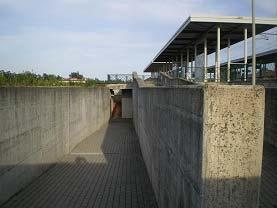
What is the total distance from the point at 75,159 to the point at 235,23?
11.5 meters

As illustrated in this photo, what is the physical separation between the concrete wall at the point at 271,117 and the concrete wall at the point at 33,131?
7.07 metres

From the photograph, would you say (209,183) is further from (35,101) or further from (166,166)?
(35,101)

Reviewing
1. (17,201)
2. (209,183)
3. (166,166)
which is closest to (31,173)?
(17,201)

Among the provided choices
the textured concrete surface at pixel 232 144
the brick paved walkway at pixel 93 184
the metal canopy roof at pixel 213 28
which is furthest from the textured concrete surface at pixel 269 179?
the metal canopy roof at pixel 213 28

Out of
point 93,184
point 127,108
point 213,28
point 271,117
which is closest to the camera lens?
point 271,117

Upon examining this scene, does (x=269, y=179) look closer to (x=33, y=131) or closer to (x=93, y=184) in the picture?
(x=93, y=184)

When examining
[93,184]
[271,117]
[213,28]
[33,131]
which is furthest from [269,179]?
[213,28]

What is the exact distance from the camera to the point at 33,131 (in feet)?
40.9

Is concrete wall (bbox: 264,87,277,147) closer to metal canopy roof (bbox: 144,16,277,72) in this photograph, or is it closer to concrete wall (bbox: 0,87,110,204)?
concrete wall (bbox: 0,87,110,204)

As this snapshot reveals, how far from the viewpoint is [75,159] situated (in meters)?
16.3

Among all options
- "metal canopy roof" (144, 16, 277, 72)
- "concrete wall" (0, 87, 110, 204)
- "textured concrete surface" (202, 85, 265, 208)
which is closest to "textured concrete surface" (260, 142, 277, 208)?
"textured concrete surface" (202, 85, 265, 208)

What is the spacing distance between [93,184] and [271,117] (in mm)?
5545

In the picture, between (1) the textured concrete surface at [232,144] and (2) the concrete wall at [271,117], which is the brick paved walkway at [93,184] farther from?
(1) the textured concrete surface at [232,144]

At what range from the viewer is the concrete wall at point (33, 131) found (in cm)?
1004
